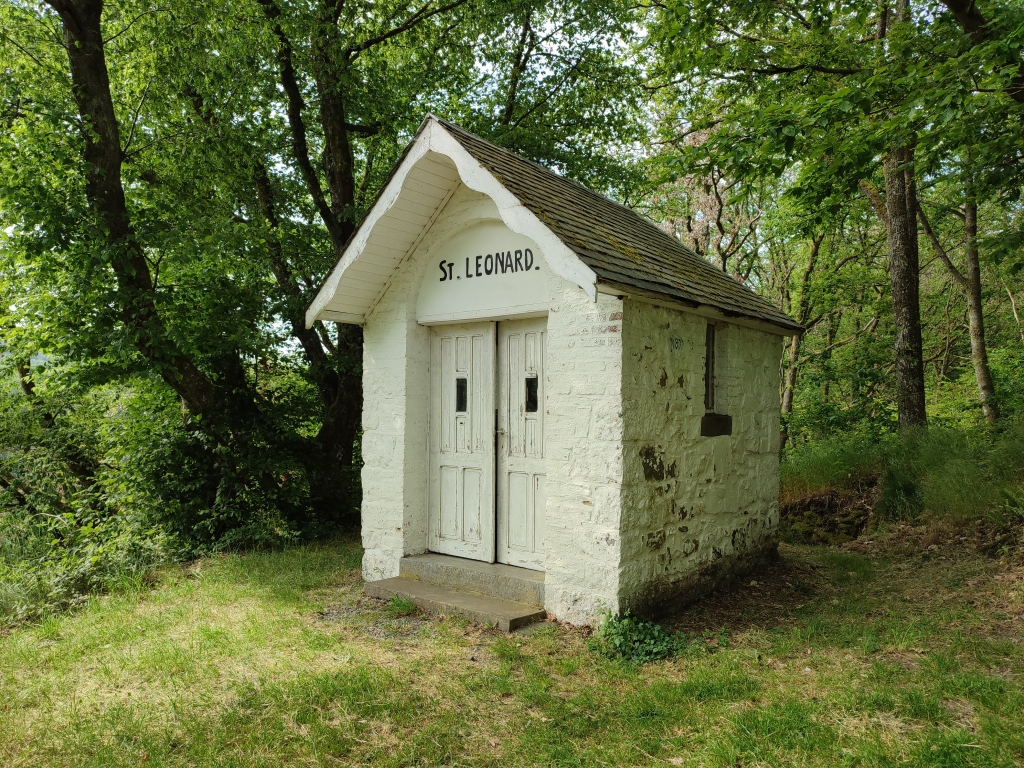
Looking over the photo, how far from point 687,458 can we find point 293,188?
8368 mm

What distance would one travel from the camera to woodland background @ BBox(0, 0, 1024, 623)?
7273 millimetres

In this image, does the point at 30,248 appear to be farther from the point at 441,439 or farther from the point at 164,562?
the point at 441,439

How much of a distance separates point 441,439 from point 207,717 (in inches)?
139

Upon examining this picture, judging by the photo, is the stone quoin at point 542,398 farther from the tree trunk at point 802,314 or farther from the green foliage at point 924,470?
the tree trunk at point 802,314

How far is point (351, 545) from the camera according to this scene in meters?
9.48

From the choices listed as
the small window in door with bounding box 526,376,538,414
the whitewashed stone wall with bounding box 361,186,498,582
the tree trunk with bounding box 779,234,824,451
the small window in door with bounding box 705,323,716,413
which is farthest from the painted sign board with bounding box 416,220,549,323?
the tree trunk with bounding box 779,234,824,451

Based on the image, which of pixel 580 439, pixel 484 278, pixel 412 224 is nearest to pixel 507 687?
pixel 580 439

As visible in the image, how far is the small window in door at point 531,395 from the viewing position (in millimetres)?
6410

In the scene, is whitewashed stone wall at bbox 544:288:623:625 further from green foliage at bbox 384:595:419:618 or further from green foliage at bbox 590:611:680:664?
green foliage at bbox 384:595:419:618

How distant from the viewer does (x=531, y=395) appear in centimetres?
644

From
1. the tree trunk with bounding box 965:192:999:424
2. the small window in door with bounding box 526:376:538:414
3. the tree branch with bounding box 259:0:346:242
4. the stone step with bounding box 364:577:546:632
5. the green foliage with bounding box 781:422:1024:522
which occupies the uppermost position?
the tree branch with bounding box 259:0:346:242

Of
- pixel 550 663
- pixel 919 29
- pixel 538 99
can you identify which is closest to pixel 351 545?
pixel 550 663

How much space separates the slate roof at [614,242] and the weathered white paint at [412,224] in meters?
0.09

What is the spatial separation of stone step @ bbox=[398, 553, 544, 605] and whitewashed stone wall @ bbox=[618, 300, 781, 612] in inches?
37.0
